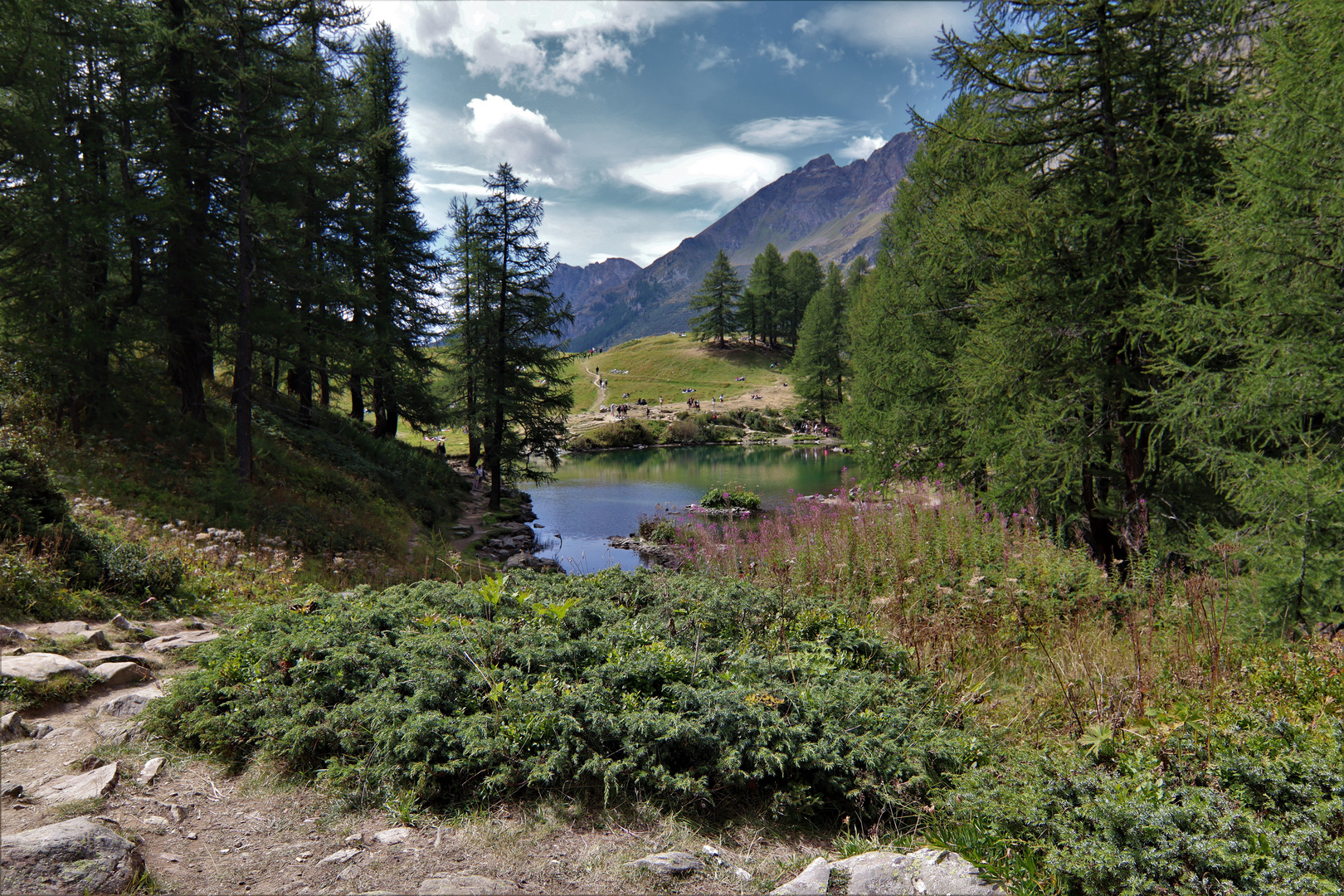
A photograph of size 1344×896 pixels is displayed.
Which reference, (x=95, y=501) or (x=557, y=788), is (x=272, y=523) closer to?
(x=95, y=501)

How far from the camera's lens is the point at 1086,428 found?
9.06m

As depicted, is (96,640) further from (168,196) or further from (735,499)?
(735,499)

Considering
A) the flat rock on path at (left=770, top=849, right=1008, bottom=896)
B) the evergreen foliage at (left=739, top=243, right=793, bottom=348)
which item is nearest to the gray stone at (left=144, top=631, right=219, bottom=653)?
the flat rock on path at (left=770, top=849, right=1008, bottom=896)

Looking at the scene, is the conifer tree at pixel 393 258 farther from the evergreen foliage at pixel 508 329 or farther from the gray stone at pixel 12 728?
the gray stone at pixel 12 728

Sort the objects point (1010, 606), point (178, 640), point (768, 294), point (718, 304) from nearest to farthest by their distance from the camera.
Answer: point (178, 640) < point (1010, 606) < point (768, 294) < point (718, 304)

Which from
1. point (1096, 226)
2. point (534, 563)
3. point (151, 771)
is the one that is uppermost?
point (1096, 226)

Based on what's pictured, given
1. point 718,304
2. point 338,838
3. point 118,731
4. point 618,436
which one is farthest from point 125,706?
point 718,304

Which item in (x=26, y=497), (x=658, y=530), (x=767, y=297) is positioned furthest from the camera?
(x=767, y=297)

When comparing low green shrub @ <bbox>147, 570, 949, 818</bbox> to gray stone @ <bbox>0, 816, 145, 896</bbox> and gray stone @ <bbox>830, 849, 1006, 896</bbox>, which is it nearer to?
gray stone @ <bbox>830, 849, 1006, 896</bbox>

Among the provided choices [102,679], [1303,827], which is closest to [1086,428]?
[1303,827]

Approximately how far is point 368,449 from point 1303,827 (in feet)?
77.0

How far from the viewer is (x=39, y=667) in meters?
4.63

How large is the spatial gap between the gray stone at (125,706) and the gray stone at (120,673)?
30 cm

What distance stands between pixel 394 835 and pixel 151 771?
71.2 inches
